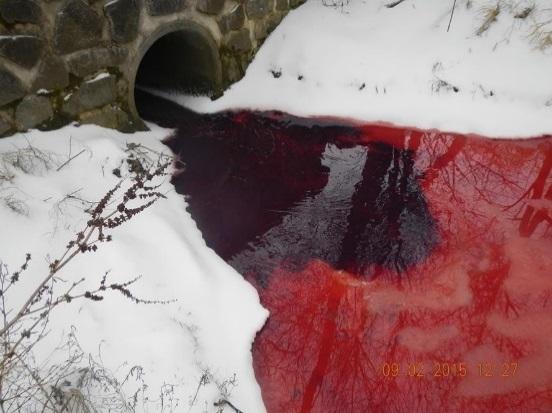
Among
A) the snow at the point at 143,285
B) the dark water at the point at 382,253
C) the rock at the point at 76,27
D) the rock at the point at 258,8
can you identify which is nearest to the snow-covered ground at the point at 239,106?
the snow at the point at 143,285

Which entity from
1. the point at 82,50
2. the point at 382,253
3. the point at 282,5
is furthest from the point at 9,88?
the point at 282,5

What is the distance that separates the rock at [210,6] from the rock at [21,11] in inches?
70.1

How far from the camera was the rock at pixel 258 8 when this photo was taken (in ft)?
18.6

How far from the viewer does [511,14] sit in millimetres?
5668

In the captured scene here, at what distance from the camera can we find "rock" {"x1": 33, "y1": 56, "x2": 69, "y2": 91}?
403 centimetres

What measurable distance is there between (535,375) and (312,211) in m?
2.15

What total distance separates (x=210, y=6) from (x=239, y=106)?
1.17 metres

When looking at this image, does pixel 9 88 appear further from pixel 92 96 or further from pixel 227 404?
pixel 227 404

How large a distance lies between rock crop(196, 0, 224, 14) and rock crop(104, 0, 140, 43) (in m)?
0.81

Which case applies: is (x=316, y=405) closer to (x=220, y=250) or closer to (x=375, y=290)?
(x=375, y=290)

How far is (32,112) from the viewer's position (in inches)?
160

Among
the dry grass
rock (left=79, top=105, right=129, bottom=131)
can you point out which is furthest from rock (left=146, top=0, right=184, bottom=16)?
the dry grass

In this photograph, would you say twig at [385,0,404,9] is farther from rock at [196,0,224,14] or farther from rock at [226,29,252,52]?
rock at [196,0,224,14]

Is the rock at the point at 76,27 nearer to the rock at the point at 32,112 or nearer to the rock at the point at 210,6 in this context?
the rock at the point at 32,112
